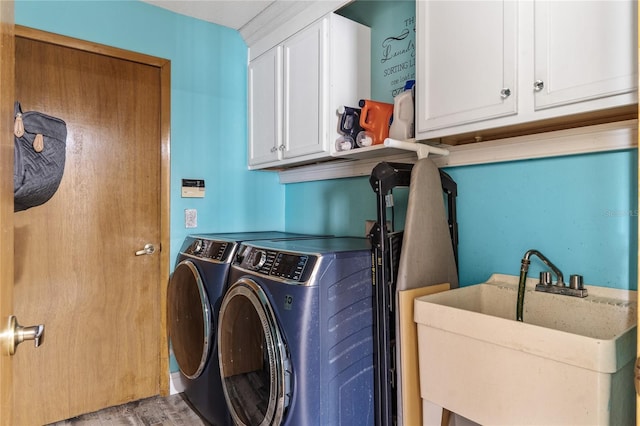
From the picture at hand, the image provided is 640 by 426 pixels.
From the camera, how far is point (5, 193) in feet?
2.25

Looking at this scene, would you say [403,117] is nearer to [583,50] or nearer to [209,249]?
[583,50]

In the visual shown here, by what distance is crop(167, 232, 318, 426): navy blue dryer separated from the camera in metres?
1.95

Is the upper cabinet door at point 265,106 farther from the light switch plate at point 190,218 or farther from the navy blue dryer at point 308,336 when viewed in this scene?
the navy blue dryer at point 308,336

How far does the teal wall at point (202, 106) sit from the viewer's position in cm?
234

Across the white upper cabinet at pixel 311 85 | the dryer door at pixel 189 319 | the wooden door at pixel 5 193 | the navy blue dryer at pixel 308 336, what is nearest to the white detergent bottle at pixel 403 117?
the white upper cabinet at pixel 311 85

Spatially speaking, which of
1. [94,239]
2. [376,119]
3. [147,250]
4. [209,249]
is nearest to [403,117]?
[376,119]

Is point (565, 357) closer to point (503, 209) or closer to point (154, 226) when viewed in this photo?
point (503, 209)

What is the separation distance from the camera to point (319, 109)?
82.5 inches

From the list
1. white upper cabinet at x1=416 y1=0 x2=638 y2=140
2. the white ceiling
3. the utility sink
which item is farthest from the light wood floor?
the white ceiling

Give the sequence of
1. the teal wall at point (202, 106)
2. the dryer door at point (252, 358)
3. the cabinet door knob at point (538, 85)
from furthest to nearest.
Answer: the teal wall at point (202, 106)
the dryer door at point (252, 358)
the cabinet door knob at point (538, 85)

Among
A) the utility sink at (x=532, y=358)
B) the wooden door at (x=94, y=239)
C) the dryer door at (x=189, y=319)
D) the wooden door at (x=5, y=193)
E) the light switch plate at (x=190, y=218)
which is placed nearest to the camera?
the wooden door at (x=5, y=193)

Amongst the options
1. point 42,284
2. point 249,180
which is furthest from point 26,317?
point 249,180

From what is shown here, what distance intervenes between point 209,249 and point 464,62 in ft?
4.94

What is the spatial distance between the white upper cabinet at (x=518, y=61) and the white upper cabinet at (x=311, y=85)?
1.88 feet
